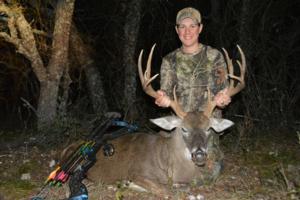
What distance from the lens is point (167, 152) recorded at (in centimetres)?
548

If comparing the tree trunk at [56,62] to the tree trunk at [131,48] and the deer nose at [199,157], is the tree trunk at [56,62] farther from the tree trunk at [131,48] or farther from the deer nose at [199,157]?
the deer nose at [199,157]

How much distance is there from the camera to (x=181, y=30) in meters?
5.88

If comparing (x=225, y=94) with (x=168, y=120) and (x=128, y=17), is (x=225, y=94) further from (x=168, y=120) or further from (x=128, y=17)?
(x=128, y=17)

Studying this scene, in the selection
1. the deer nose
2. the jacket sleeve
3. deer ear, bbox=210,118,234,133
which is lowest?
the deer nose

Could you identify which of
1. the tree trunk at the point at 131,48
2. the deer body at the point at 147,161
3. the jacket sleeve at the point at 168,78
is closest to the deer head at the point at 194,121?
the deer body at the point at 147,161

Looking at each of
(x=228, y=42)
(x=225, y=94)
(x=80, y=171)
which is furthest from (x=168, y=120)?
(x=228, y=42)

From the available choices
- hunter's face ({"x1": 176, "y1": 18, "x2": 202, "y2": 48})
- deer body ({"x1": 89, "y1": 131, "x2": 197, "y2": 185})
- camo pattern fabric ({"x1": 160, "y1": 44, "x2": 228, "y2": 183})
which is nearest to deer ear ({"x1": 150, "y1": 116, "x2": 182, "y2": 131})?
deer body ({"x1": 89, "y1": 131, "x2": 197, "y2": 185})

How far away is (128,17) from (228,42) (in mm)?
2010

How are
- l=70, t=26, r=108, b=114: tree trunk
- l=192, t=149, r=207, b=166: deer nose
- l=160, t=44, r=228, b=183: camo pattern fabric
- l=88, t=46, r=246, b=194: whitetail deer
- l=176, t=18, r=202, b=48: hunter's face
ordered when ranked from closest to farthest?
1. l=192, t=149, r=207, b=166: deer nose
2. l=88, t=46, r=246, b=194: whitetail deer
3. l=176, t=18, r=202, b=48: hunter's face
4. l=160, t=44, r=228, b=183: camo pattern fabric
5. l=70, t=26, r=108, b=114: tree trunk

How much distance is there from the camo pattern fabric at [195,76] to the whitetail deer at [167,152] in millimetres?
459

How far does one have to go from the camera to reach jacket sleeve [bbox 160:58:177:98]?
601 centimetres

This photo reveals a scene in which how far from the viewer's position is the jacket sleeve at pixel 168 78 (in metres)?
6.01

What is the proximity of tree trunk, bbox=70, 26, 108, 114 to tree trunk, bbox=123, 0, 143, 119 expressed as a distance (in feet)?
1.60

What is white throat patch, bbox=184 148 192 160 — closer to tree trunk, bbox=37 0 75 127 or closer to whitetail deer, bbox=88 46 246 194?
whitetail deer, bbox=88 46 246 194
